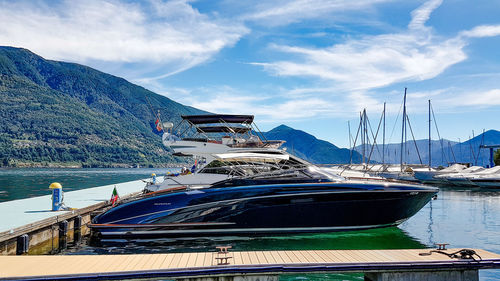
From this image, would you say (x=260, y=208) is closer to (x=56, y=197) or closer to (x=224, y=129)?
(x=56, y=197)

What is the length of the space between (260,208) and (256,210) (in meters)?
0.13

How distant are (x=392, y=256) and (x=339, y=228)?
13.6 feet

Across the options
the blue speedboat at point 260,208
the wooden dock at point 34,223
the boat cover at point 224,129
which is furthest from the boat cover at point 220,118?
the wooden dock at point 34,223

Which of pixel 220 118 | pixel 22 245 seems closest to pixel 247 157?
pixel 220 118

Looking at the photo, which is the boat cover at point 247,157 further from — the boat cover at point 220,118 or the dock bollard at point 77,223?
the dock bollard at point 77,223

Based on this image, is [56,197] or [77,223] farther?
[56,197]

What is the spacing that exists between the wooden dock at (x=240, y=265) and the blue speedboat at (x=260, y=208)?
12.0 ft

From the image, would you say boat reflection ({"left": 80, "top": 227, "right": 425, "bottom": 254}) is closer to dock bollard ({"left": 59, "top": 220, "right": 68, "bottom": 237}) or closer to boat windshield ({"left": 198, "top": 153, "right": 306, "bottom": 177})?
dock bollard ({"left": 59, "top": 220, "right": 68, "bottom": 237})

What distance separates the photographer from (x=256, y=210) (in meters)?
10.9

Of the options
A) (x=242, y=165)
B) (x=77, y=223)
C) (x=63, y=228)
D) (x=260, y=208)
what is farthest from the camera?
(x=242, y=165)

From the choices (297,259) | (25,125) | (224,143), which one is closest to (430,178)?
(224,143)

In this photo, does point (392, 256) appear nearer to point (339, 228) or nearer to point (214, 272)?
point (214, 272)

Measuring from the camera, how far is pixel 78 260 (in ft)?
22.5

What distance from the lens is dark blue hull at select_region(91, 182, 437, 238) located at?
1082cm
